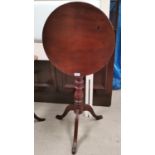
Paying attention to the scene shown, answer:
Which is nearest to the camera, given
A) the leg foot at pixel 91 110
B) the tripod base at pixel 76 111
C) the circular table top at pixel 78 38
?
the circular table top at pixel 78 38

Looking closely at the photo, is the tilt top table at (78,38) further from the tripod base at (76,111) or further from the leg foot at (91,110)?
the leg foot at (91,110)

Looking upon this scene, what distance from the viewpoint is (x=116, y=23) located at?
2.24 m

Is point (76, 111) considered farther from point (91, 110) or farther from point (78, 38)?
point (78, 38)

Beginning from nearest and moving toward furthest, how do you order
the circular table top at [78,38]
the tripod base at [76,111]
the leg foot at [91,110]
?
the circular table top at [78,38], the tripod base at [76,111], the leg foot at [91,110]

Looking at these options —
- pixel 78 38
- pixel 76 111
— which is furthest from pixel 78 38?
pixel 76 111

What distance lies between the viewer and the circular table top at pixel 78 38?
1743 millimetres

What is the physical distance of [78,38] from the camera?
70.9 inches

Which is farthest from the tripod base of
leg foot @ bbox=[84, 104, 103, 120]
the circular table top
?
the circular table top

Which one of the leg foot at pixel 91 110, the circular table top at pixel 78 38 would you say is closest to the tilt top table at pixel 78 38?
the circular table top at pixel 78 38
